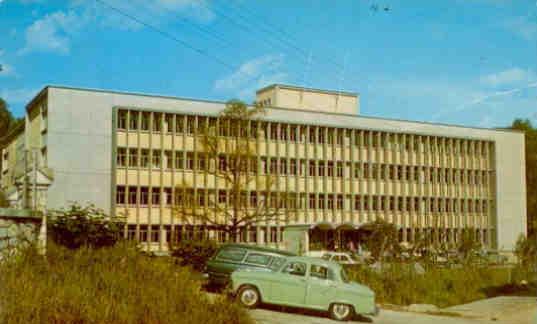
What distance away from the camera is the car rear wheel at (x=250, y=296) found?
17375 millimetres


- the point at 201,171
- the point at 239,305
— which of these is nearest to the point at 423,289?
the point at 239,305

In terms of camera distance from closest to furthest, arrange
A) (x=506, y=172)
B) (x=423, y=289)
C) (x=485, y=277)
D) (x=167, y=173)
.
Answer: (x=423, y=289) → (x=485, y=277) → (x=167, y=173) → (x=506, y=172)

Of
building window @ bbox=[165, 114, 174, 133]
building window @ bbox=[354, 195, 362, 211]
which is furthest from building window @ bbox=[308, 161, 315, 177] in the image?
building window @ bbox=[165, 114, 174, 133]

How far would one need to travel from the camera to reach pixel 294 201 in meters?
58.3

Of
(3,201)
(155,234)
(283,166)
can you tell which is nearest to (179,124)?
(155,234)

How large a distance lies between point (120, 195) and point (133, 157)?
9.43ft

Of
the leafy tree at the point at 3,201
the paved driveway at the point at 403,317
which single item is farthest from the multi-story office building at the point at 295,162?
the paved driveway at the point at 403,317

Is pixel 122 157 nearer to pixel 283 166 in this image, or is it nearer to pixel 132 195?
pixel 132 195

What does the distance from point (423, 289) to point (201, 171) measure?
110 feet

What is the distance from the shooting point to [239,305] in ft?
44.8

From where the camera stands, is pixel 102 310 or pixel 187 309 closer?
pixel 102 310

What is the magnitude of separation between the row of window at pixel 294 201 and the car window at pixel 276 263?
24.3 meters

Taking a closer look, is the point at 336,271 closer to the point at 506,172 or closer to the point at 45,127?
the point at 45,127

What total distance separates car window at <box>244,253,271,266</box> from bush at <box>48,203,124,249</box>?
3.64 metres
